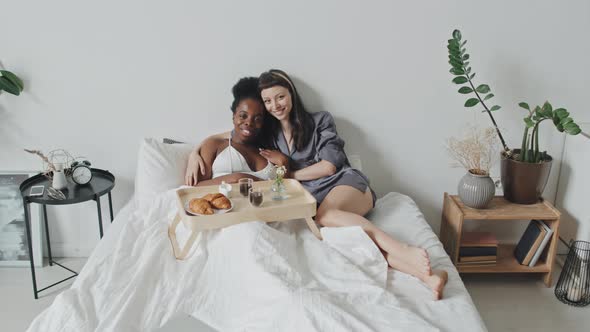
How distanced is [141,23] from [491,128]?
6.32 ft

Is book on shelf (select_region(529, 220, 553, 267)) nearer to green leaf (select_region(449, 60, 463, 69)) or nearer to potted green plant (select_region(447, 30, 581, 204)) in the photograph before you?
potted green plant (select_region(447, 30, 581, 204))

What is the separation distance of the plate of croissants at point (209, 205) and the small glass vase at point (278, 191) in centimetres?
23

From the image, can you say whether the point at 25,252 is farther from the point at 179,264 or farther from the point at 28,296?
the point at 179,264

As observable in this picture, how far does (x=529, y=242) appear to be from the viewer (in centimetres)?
291

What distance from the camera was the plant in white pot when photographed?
2779 mm

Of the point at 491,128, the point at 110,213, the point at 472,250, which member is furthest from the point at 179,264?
the point at 491,128

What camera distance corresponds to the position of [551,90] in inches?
117

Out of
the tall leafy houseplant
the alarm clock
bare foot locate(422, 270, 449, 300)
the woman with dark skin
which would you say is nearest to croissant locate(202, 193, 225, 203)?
the woman with dark skin

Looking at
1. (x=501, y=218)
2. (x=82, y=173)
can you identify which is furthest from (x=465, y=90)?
(x=82, y=173)

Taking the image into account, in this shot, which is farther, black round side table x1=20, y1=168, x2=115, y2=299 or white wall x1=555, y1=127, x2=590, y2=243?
white wall x1=555, y1=127, x2=590, y2=243

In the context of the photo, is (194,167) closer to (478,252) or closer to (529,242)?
(478,252)

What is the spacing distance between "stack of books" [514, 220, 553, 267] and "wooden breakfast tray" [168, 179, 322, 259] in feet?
3.98

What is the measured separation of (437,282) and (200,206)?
1.02 metres

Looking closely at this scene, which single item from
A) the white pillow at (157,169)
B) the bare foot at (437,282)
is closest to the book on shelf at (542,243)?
the bare foot at (437,282)
